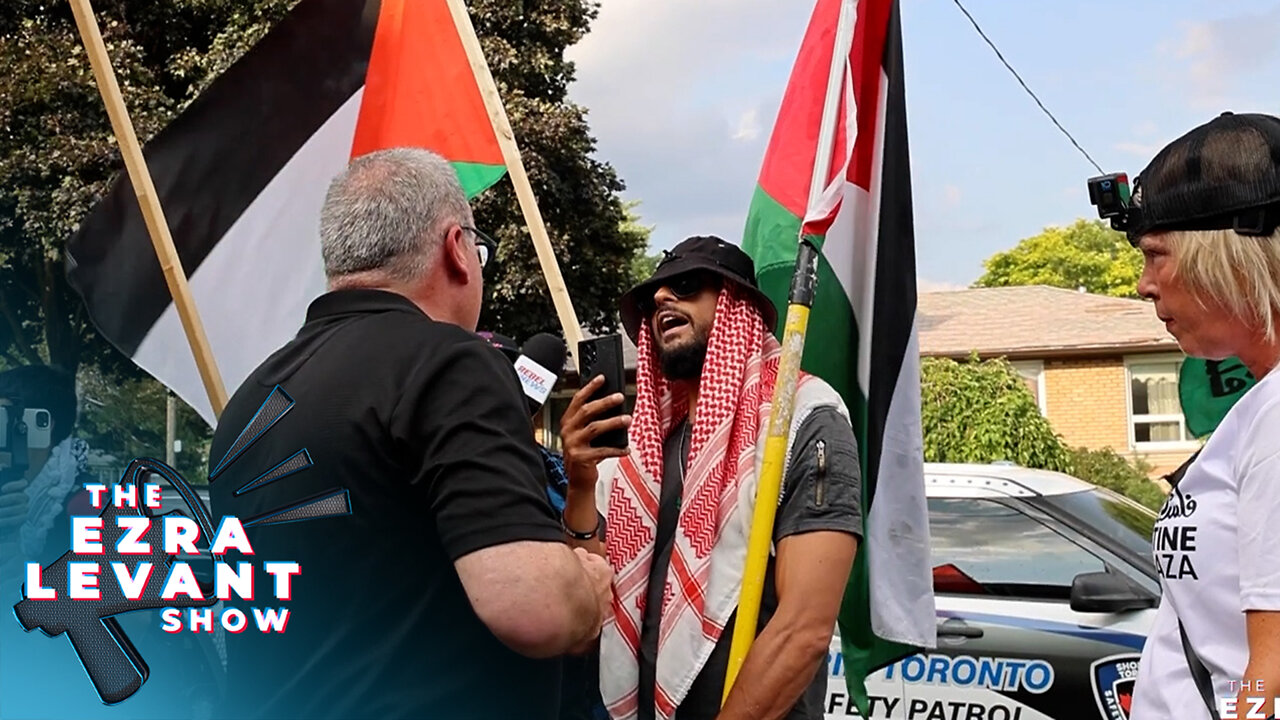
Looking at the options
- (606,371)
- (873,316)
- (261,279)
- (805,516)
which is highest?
(261,279)

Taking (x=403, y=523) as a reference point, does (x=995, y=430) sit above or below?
below

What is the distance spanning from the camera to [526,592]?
1.89m

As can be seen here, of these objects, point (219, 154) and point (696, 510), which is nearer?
point (696, 510)

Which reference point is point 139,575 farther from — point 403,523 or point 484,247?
point 484,247

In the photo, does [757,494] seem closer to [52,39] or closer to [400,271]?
[400,271]

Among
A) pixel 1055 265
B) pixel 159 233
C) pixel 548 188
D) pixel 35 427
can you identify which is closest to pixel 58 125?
pixel 548 188

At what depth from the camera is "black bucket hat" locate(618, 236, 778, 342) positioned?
10.7ft

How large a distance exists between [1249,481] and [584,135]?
13959 millimetres

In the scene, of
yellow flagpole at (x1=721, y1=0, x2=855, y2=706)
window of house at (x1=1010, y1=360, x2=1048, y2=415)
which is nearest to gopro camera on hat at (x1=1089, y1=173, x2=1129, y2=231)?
yellow flagpole at (x1=721, y1=0, x2=855, y2=706)

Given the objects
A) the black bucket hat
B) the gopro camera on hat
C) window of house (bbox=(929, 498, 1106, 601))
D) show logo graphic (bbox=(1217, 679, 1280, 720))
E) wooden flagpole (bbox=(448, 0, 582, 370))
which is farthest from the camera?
window of house (bbox=(929, 498, 1106, 601))

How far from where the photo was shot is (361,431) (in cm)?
200

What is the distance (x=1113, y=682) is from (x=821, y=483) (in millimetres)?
2623

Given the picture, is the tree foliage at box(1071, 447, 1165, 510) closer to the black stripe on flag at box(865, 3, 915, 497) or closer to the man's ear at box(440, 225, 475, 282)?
the black stripe on flag at box(865, 3, 915, 497)

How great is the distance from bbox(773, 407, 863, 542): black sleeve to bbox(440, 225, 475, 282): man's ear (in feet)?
3.28
